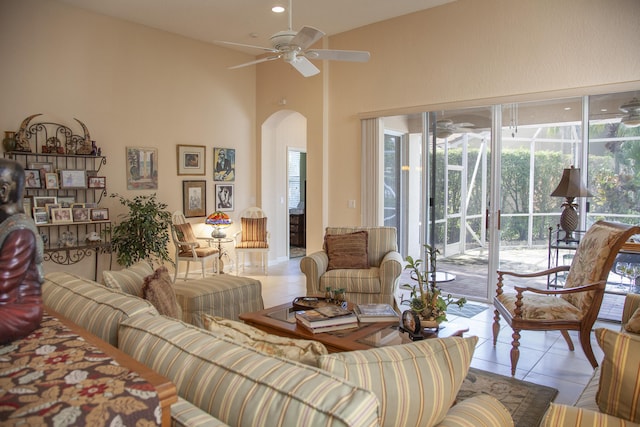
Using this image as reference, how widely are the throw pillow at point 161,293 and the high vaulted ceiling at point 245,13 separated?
13.0 feet

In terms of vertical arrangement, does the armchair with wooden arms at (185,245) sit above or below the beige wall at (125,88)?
below

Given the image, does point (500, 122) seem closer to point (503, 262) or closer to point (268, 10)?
point (503, 262)

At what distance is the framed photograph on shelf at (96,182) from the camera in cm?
552

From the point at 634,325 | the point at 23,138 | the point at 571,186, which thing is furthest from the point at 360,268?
the point at 23,138

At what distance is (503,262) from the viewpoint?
17.3 ft

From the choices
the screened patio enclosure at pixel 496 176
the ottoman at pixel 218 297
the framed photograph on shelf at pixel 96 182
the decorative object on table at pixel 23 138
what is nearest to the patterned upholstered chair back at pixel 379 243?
the screened patio enclosure at pixel 496 176

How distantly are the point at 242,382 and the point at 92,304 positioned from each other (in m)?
1.01

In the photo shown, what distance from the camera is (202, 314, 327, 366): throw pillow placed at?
140cm

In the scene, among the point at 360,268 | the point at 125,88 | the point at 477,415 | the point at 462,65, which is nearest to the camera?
the point at 477,415

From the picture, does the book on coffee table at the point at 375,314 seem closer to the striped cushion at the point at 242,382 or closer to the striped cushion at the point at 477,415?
the striped cushion at the point at 477,415

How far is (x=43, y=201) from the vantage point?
516 cm

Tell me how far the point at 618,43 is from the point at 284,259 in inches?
228

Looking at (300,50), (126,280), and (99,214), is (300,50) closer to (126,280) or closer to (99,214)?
(126,280)

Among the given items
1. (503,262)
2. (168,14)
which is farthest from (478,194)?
(168,14)
